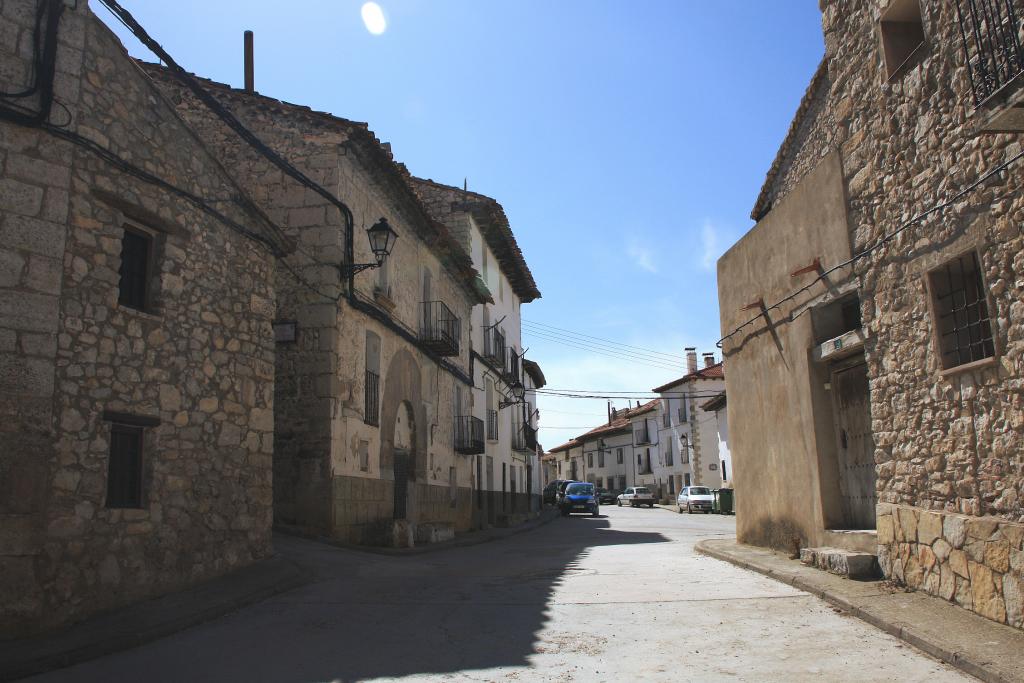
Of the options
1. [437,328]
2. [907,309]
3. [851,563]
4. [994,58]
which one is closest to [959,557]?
[851,563]

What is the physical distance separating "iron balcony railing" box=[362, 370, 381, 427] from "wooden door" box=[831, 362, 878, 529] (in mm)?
8123

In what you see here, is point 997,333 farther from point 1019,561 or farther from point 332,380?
point 332,380

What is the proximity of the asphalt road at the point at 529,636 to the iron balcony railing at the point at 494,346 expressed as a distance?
16679 millimetres

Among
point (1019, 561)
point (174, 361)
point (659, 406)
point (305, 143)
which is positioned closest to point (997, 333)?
point (1019, 561)

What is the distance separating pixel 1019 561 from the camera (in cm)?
582

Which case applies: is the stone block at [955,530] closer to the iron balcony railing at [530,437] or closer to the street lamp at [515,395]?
the street lamp at [515,395]

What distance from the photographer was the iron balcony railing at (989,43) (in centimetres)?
559

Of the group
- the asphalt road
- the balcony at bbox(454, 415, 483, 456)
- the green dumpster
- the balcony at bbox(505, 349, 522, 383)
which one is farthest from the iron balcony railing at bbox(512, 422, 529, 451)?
the asphalt road

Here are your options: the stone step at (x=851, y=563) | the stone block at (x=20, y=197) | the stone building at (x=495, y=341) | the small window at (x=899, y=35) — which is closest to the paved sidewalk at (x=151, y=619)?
the stone block at (x=20, y=197)

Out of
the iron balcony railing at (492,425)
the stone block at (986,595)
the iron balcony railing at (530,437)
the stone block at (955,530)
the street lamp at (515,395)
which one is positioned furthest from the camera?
the iron balcony railing at (530,437)

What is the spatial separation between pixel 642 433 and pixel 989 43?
55517mm

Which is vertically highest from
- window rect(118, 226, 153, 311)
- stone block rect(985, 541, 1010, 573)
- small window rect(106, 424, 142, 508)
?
window rect(118, 226, 153, 311)

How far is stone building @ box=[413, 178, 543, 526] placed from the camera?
25.3m

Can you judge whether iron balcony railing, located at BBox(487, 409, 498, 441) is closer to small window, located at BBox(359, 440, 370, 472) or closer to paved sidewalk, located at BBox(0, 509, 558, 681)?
small window, located at BBox(359, 440, 370, 472)
